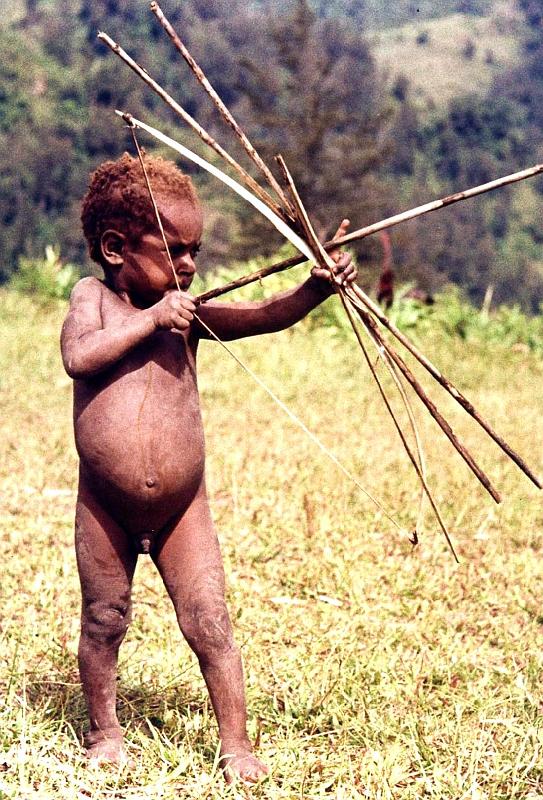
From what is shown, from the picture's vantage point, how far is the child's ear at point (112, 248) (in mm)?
2510

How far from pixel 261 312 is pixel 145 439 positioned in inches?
15.6

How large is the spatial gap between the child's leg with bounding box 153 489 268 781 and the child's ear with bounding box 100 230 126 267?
57 centimetres

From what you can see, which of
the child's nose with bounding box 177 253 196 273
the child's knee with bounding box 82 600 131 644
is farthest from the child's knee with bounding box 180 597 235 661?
the child's nose with bounding box 177 253 196 273

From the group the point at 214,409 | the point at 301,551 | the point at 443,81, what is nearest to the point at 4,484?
the point at 301,551

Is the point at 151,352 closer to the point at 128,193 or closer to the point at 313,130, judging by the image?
the point at 128,193

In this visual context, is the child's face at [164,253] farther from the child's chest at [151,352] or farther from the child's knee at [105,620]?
the child's knee at [105,620]

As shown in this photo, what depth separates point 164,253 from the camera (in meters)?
2.47

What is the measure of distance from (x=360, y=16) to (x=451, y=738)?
163 metres

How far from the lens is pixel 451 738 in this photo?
9.21 ft

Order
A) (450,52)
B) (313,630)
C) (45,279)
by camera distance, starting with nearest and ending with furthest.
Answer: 1. (313,630)
2. (45,279)
3. (450,52)

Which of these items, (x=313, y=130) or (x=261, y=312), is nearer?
(x=261, y=312)

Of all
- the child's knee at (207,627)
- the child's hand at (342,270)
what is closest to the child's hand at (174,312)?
the child's hand at (342,270)

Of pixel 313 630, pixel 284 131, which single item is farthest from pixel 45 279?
pixel 284 131

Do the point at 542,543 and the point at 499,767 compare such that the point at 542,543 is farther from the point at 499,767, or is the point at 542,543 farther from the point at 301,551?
the point at 499,767
